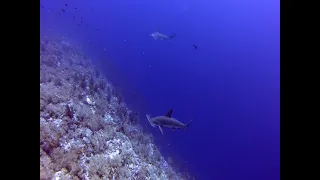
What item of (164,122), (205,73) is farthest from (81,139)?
(205,73)

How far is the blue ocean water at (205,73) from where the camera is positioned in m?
29.5

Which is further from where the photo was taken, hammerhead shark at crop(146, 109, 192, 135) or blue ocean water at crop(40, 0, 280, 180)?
blue ocean water at crop(40, 0, 280, 180)

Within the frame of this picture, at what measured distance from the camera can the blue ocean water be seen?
29.5 metres

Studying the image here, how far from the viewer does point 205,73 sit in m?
75.5

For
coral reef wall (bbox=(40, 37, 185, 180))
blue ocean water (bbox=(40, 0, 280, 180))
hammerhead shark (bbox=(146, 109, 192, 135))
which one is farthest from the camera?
blue ocean water (bbox=(40, 0, 280, 180))

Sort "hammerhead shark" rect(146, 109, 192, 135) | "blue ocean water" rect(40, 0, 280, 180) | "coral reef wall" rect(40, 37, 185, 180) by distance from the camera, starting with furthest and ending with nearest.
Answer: "blue ocean water" rect(40, 0, 280, 180)
"hammerhead shark" rect(146, 109, 192, 135)
"coral reef wall" rect(40, 37, 185, 180)

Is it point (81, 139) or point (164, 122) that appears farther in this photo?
point (164, 122)

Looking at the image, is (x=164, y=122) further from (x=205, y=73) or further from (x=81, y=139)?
(x=205, y=73)

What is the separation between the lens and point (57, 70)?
1190 centimetres

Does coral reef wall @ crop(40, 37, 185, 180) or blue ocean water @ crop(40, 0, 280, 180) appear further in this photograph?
blue ocean water @ crop(40, 0, 280, 180)

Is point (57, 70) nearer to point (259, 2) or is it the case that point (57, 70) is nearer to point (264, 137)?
point (264, 137)

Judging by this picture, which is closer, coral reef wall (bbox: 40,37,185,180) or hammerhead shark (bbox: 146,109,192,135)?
coral reef wall (bbox: 40,37,185,180)
